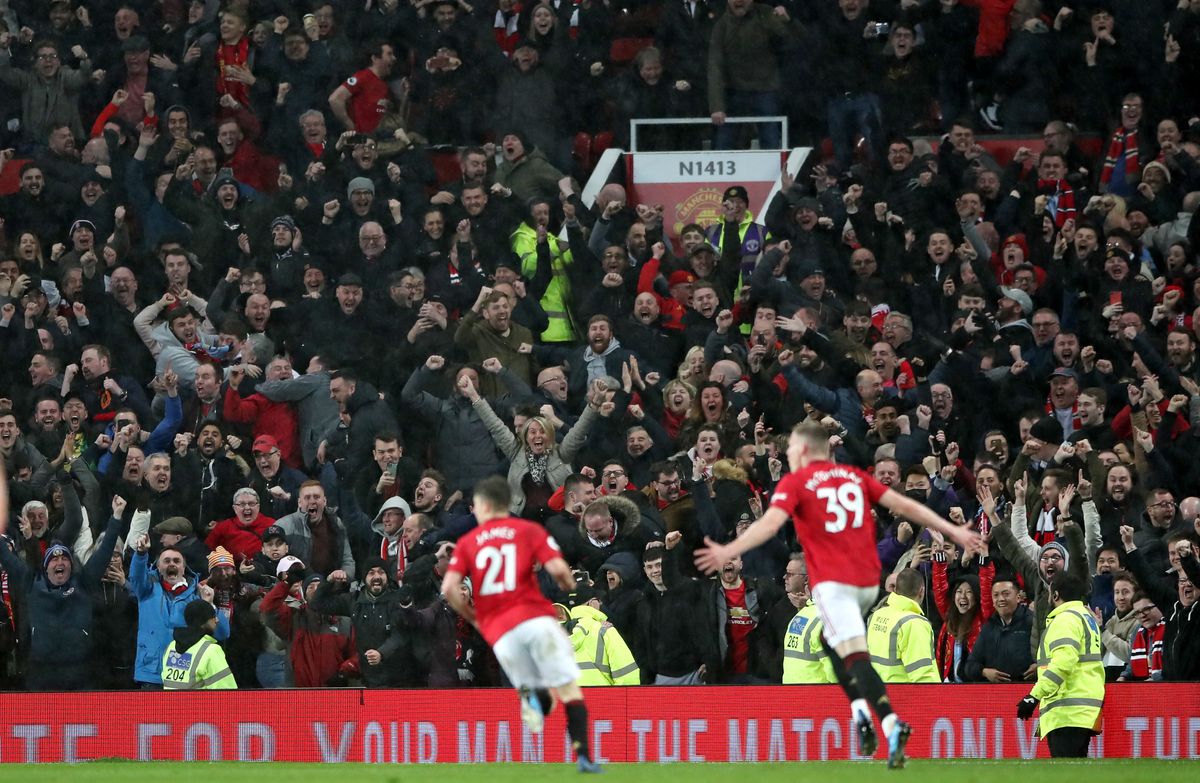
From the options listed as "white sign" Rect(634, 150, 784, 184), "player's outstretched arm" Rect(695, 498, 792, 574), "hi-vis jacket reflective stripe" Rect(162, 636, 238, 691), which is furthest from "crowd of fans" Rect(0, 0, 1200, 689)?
"player's outstretched arm" Rect(695, 498, 792, 574)

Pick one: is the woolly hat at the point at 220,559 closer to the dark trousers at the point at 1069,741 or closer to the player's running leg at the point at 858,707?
the player's running leg at the point at 858,707

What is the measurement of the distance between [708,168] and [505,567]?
10469 millimetres

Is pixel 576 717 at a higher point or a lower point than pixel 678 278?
lower

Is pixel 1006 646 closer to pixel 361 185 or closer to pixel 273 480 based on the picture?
pixel 273 480

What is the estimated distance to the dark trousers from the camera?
1416 centimetres

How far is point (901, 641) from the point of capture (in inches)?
566

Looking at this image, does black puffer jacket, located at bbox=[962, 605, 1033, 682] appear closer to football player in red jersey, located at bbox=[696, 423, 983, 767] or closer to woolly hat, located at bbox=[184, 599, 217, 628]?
football player in red jersey, located at bbox=[696, 423, 983, 767]

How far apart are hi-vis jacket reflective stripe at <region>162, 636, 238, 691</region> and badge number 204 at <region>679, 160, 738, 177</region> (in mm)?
7898

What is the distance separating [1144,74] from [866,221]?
3894 mm

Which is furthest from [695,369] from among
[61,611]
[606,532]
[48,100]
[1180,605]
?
[48,100]

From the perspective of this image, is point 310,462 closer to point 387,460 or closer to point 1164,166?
point 387,460

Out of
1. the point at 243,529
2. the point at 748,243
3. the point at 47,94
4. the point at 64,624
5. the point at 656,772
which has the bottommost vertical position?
the point at 656,772

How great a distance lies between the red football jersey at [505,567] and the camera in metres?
11.1

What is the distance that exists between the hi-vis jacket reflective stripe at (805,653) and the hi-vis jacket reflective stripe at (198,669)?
447cm
